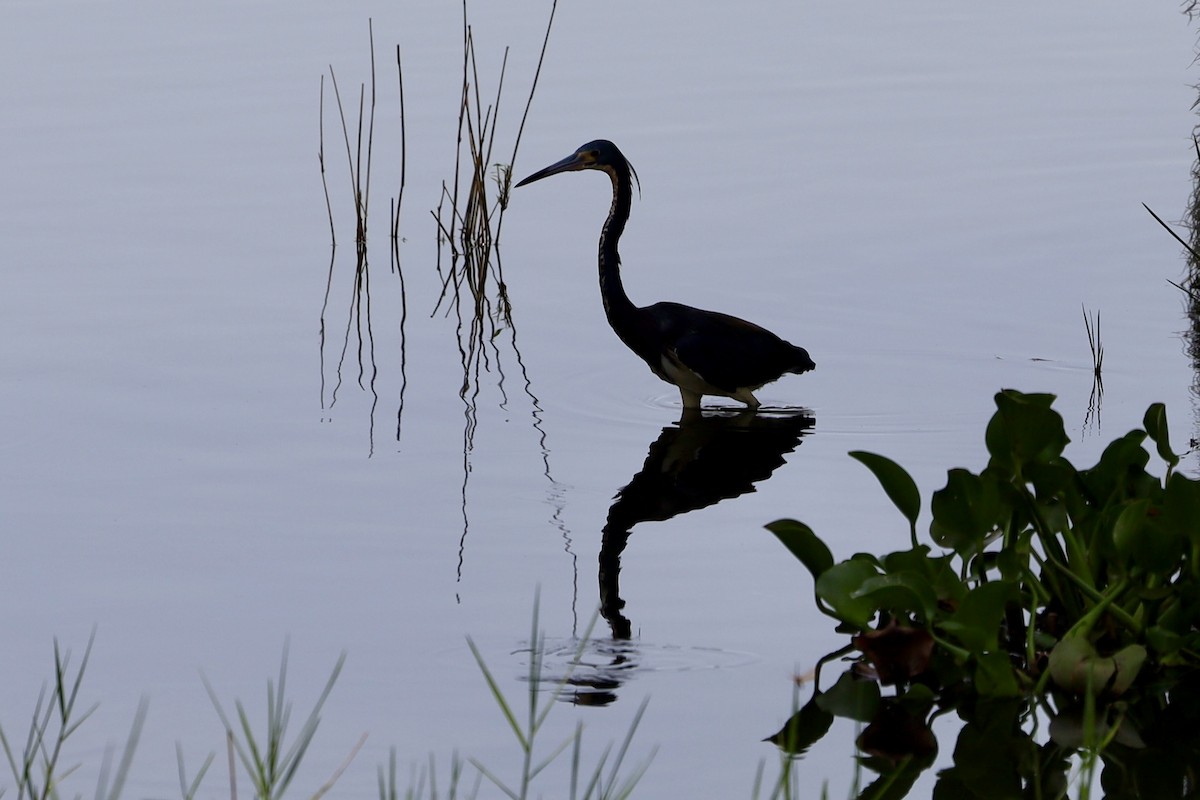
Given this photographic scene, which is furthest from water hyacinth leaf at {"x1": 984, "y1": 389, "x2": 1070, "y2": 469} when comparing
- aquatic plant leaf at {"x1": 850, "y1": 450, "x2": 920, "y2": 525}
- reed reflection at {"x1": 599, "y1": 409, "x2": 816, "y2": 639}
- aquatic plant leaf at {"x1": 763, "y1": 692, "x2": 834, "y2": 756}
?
reed reflection at {"x1": 599, "y1": 409, "x2": 816, "y2": 639}

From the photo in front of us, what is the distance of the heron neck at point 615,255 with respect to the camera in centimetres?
800

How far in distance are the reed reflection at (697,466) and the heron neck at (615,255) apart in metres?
0.52

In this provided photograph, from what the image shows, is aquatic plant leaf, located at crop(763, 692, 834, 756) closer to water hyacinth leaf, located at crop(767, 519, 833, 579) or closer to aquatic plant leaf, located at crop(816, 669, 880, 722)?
aquatic plant leaf, located at crop(816, 669, 880, 722)

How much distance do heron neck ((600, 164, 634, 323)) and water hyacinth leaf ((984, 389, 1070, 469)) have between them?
10.9 ft

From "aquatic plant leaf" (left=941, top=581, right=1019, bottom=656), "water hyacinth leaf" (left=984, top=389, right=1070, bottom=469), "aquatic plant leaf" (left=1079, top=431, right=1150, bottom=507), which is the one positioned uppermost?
"water hyacinth leaf" (left=984, top=389, right=1070, bottom=469)

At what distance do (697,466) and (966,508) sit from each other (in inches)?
97.7

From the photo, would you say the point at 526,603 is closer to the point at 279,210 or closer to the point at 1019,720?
the point at 1019,720

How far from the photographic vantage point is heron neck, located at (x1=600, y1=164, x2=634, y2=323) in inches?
315

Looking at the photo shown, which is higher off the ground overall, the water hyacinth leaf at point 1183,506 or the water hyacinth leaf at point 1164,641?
the water hyacinth leaf at point 1183,506

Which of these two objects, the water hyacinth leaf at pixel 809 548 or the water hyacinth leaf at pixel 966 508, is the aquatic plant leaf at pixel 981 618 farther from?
the water hyacinth leaf at pixel 809 548

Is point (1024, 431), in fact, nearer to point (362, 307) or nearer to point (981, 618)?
point (981, 618)

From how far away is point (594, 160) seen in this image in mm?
8492

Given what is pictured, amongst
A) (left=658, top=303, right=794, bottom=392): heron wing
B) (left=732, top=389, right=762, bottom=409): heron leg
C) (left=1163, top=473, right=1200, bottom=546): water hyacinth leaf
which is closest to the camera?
(left=1163, top=473, right=1200, bottom=546): water hyacinth leaf

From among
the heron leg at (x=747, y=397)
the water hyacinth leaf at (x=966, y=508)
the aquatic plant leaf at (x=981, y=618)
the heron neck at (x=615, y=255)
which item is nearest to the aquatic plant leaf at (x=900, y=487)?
the water hyacinth leaf at (x=966, y=508)
